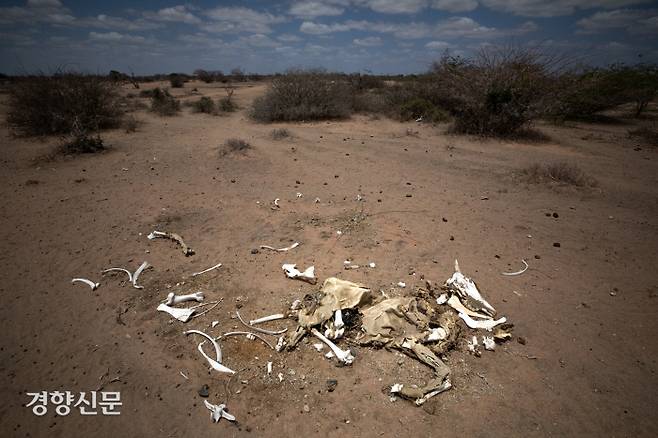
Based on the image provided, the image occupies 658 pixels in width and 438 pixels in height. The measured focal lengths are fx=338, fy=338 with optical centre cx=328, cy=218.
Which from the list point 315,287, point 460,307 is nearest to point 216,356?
point 315,287

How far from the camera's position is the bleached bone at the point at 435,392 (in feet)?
8.46

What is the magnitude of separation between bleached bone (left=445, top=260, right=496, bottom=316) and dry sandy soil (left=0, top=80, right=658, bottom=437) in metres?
0.18

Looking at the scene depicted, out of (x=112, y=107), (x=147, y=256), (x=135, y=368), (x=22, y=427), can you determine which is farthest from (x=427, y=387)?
(x=112, y=107)

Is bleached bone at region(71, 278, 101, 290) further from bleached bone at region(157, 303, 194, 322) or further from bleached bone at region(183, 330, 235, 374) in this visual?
bleached bone at region(183, 330, 235, 374)

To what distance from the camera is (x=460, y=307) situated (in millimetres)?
3475

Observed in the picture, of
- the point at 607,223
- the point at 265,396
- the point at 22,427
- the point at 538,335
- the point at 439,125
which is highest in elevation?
the point at 439,125

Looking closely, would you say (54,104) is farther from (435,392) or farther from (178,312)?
(435,392)

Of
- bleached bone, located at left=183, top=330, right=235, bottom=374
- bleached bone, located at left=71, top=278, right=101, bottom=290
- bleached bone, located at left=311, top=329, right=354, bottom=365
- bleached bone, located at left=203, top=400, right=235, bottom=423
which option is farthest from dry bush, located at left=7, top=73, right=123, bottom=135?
bleached bone, located at left=311, top=329, right=354, bottom=365

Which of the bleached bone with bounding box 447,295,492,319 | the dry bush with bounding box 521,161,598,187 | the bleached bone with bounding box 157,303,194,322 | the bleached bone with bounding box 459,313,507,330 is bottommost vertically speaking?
the bleached bone with bounding box 157,303,194,322

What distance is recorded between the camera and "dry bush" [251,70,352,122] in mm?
14427

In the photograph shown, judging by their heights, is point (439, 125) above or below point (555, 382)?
above

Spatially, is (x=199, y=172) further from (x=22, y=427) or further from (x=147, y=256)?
(x=22, y=427)

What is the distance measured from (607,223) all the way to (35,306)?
26.0ft

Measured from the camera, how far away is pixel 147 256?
4582mm
